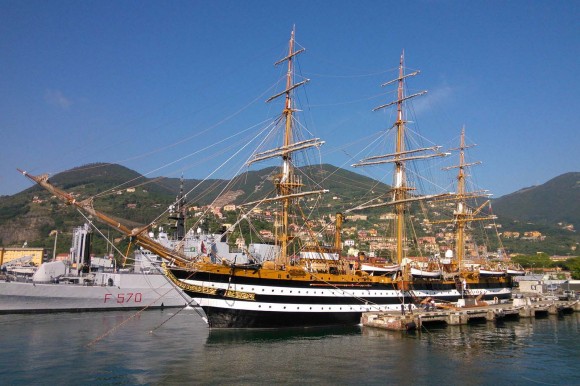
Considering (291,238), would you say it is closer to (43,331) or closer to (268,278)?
(268,278)

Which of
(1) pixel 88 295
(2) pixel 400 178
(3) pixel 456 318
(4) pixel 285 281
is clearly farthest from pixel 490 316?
(1) pixel 88 295

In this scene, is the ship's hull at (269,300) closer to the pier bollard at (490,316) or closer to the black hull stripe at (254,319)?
the black hull stripe at (254,319)

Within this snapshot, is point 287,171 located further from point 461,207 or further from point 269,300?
point 461,207

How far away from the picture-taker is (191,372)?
1833 centimetres

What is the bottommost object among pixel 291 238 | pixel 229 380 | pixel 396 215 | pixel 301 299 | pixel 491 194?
pixel 229 380

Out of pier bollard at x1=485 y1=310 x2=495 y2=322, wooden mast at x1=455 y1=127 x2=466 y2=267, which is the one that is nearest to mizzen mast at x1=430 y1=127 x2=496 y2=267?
wooden mast at x1=455 y1=127 x2=466 y2=267

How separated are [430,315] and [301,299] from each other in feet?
32.0

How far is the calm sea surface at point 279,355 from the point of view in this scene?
1778 centimetres

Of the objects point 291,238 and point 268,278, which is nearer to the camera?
point 268,278

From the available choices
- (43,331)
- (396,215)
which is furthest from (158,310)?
(396,215)

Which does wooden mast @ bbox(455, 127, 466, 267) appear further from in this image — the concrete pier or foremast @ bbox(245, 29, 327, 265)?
foremast @ bbox(245, 29, 327, 265)

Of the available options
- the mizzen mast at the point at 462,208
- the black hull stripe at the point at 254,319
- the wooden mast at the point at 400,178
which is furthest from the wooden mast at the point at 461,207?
the black hull stripe at the point at 254,319

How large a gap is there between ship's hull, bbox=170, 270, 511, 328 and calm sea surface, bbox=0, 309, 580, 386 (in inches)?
33.5

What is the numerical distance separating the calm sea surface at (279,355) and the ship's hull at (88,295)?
15.5 ft
